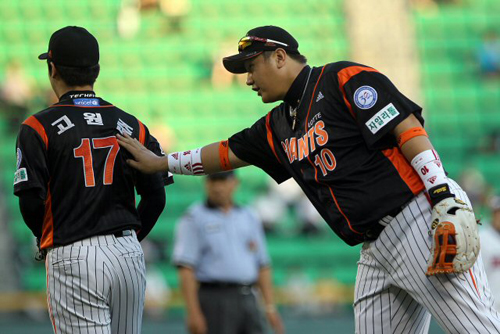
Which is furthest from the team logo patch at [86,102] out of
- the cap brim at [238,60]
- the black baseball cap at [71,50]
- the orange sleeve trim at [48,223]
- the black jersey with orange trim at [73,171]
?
the cap brim at [238,60]

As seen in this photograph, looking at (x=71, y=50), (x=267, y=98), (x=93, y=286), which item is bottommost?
(x=93, y=286)

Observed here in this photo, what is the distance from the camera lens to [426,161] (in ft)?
12.3

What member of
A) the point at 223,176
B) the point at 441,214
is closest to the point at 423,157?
the point at 441,214

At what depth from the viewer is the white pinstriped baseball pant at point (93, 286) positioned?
3865 mm

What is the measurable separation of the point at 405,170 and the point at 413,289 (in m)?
0.57

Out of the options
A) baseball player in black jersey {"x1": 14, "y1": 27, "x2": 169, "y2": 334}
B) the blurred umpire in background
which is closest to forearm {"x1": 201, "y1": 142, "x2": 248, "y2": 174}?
baseball player in black jersey {"x1": 14, "y1": 27, "x2": 169, "y2": 334}

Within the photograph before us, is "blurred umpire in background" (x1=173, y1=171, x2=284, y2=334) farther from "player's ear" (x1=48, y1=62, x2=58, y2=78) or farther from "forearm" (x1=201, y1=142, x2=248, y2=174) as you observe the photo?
"player's ear" (x1=48, y1=62, x2=58, y2=78)

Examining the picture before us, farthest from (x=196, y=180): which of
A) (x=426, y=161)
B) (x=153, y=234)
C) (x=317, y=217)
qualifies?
(x=426, y=161)

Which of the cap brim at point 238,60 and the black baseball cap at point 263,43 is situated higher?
the black baseball cap at point 263,43

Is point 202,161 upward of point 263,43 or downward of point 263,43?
downward

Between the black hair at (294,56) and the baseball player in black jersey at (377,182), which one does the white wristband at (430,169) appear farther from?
the black hair at (294,56)

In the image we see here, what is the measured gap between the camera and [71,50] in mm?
4012

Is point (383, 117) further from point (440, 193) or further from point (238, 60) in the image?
point (238, 60)

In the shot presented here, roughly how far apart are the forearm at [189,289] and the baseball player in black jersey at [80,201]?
3.10 meters
